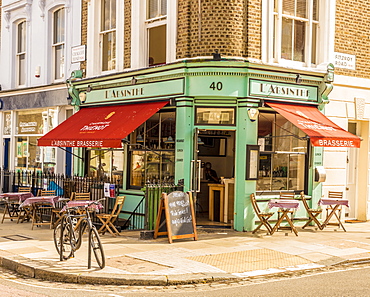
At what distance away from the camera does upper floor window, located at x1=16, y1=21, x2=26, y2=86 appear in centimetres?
2059

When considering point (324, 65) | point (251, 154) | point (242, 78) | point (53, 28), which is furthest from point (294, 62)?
point (53, 28)

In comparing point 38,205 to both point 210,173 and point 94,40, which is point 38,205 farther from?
point 94,40

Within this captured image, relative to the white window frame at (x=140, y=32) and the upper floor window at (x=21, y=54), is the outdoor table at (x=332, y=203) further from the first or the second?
the upper floor window at (x=21, y=54)

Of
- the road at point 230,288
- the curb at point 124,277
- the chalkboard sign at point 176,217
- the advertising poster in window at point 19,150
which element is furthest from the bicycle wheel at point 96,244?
the advertising poster in window at point 19,150

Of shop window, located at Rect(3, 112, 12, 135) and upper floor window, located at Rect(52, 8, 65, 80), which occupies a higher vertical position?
upper floor window, located at Rect(52, 8, 65, 80)

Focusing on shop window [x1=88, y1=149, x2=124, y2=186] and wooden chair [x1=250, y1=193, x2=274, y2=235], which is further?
shop window [x1=88, y1=149, x2=124, y2=186]

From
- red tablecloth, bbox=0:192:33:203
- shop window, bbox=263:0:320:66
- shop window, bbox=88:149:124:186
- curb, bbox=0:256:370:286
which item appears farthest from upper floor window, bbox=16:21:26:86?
curb, bbox=0:256:370:286

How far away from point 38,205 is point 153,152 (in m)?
3.27

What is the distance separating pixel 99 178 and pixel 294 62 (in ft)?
20.0

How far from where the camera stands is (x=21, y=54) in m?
20.7

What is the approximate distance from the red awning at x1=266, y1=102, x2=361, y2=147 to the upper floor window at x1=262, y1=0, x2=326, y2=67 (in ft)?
4.22

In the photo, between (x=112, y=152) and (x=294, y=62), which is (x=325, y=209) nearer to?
(x=294, y=62)

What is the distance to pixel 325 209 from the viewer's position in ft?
49.9

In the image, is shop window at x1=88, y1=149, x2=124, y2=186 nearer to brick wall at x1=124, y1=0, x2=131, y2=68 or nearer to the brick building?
the brick building
